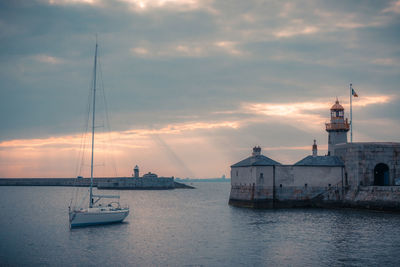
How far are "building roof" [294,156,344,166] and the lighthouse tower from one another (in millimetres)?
6535

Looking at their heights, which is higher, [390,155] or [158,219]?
[390,155]

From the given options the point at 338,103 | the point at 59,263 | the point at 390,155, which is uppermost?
the point at 338,103

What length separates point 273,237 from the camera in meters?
39.2

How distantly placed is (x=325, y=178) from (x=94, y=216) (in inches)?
1255

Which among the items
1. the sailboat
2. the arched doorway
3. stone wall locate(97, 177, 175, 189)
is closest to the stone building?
the arched doorway

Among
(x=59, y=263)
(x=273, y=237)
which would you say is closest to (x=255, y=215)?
(x=273, y=237)

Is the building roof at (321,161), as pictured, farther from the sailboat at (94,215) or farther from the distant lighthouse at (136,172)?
the distant lighthouse at (136,172)

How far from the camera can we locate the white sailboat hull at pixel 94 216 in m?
46.2

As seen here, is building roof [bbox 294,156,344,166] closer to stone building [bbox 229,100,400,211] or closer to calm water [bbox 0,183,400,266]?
stone building [bbox 229,100,400,211]

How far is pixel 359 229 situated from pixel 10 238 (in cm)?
3204

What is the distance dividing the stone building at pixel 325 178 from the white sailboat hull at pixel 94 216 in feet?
64.7

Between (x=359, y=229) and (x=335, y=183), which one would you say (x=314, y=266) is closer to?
(x=359, y=229)

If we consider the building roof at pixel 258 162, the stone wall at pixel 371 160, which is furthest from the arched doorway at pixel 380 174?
the building roof at pixel 258 162

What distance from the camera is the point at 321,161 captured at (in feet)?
207
